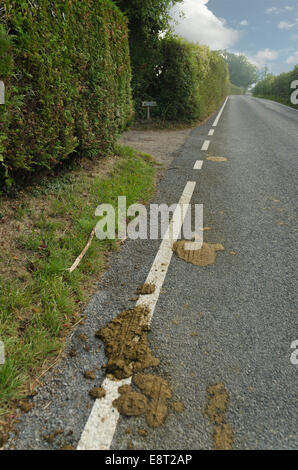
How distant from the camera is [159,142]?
356 inches

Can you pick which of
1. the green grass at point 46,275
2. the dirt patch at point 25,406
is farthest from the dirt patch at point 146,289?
the dirt patch at point 25,406

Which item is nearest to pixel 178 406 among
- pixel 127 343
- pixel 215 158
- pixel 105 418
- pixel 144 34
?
pixel 105 418

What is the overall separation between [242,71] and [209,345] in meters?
144

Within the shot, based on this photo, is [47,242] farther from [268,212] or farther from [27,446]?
[268,212]

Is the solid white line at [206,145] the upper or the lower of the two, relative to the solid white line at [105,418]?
upper

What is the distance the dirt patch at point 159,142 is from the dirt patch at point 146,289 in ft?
14.3

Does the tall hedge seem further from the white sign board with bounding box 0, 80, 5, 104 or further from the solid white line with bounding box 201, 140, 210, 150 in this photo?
the solid white line with bounding box 201, 140, 210, 150

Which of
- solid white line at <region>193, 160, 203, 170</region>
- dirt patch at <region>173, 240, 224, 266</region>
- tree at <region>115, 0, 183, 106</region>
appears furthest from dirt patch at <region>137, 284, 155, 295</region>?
tree at <region>115, 0, 183, 106</region>

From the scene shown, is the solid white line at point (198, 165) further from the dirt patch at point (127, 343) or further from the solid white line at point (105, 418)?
the dirt patch at point (127, 343)

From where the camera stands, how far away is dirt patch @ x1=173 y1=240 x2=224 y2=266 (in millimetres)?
3080

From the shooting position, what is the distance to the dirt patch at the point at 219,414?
4.98ft

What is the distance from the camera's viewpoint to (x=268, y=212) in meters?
4.23

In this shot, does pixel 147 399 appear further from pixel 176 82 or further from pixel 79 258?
pixel 176 82
